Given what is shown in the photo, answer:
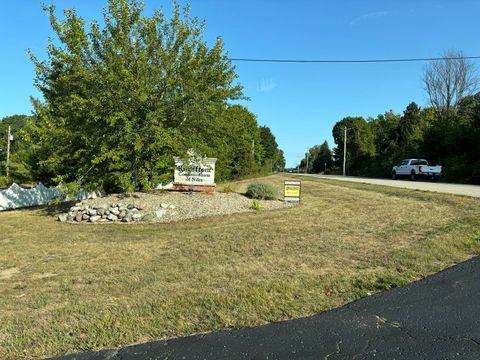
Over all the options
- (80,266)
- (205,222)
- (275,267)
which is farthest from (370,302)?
(205,222)

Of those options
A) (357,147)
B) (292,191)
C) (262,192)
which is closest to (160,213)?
(262,192)

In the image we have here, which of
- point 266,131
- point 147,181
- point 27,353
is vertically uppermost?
point 266,131

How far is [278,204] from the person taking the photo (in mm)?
15000

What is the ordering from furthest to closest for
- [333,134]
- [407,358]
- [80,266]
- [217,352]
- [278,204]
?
[333,134], [278,204], [80,266], [217,352], [407,358]

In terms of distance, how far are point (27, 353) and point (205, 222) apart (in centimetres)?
805

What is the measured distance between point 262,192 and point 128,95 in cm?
565

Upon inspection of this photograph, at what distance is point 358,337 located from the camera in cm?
419

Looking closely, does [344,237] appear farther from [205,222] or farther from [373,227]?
[205,222]

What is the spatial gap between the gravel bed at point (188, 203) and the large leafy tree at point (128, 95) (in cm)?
72

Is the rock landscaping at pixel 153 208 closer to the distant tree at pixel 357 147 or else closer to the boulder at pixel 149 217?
the boulder at pixel 149 217

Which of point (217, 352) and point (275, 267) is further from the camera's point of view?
point (275, 267)

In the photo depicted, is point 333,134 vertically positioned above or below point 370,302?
above

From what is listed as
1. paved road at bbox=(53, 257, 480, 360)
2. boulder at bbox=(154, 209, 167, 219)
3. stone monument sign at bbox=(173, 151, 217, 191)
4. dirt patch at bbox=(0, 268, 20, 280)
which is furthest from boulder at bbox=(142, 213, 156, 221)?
paved road at bbox=(53, 257, 480, 360)

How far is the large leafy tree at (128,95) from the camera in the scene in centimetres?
1336
